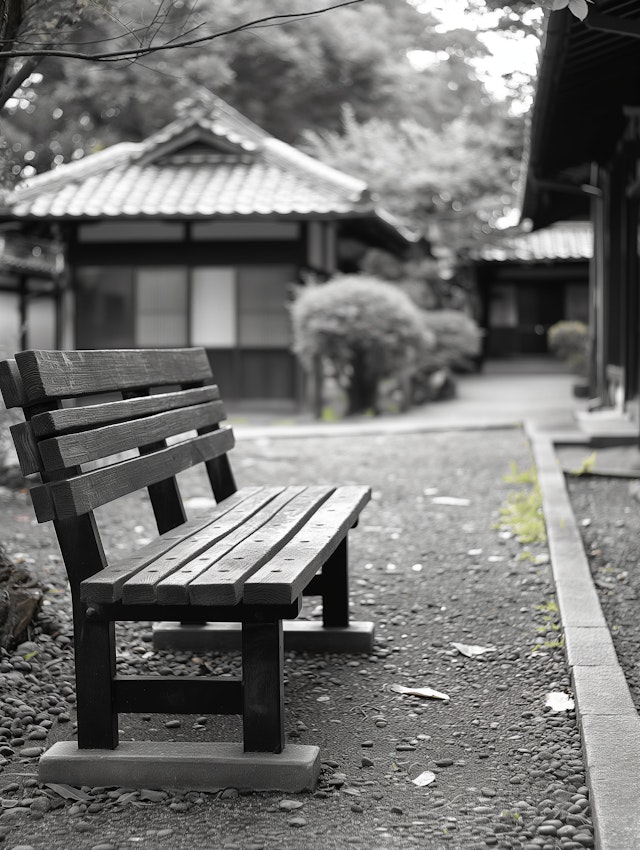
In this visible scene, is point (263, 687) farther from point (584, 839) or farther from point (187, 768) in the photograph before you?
point (584, 839)

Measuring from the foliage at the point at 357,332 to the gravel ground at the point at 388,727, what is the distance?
817 cm

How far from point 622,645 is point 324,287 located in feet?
34.9

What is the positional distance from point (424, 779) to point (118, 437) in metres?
1.30

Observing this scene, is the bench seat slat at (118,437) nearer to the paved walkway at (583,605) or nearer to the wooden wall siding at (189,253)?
the paved walkway at (583,605)

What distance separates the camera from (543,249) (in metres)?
25.7

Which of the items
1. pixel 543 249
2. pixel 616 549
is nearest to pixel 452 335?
pixel 543 249

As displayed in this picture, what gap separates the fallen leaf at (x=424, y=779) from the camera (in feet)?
8.66

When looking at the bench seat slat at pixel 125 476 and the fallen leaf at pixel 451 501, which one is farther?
the fallen leaf at pixel 451 501

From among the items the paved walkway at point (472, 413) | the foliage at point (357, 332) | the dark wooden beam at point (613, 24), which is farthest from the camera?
the foliage at point (357, 332)

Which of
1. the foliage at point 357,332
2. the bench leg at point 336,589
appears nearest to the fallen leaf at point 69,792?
the bench leg at point 336,589

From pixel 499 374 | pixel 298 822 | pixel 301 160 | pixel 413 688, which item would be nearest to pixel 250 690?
pixel 298 822

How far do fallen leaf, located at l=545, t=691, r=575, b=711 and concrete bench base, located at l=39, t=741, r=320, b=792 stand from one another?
861 millimetres

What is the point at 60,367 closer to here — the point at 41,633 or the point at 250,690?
the point at 250,690

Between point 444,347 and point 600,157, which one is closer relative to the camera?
point 600,157
